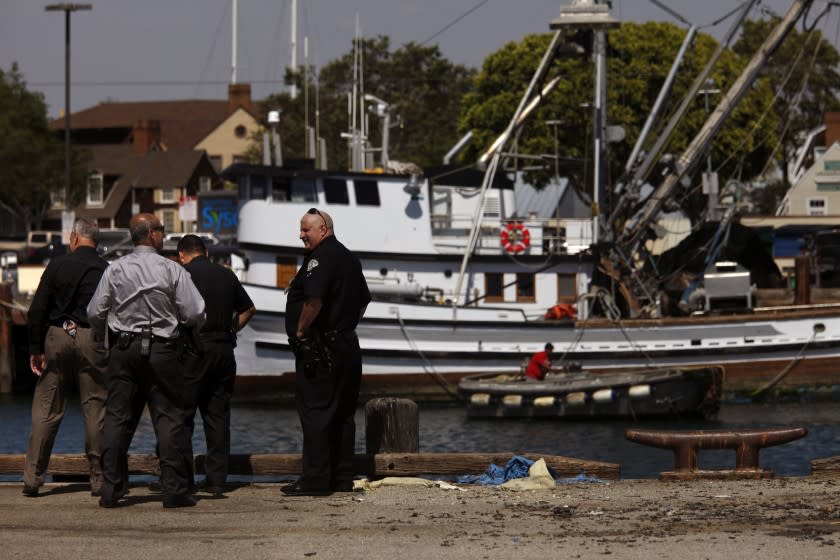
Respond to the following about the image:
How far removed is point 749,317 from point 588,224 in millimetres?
4094

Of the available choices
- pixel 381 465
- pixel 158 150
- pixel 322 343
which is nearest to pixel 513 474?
pixel 381 465

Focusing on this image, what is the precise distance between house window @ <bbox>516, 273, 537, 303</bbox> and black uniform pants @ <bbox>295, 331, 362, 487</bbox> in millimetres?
22862

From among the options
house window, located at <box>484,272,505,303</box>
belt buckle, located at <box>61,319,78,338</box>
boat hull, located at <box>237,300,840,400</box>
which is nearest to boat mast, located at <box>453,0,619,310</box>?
house window, located at <box>484,272,505,303</box>

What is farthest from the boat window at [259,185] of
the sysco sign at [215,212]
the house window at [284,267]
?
the sysco sign at [215,212]

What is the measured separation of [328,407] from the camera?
36.0 feet

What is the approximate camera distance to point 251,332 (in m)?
33.9

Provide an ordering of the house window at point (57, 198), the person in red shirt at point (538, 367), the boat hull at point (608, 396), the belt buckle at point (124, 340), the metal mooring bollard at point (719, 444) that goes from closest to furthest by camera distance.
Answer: the belt buckle at point (124, 340)
the metal mooring bollard at point (719, 444)
the boat hull at point (608, 396)
the person in red shirt at point (538, 367)
the house window at point (57, 198)

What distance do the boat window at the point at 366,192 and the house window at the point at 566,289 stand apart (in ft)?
13.9

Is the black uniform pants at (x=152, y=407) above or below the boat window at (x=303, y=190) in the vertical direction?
below

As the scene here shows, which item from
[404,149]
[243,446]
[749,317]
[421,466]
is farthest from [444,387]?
[404,149]

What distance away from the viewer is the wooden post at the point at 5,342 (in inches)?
1487

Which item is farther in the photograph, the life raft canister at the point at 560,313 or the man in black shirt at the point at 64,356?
the life raft canister at the point at 560,313

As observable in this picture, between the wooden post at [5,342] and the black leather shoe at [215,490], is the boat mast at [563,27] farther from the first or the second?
the black leather shoe at [215,490]

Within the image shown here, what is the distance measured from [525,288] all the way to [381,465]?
73.7ft
